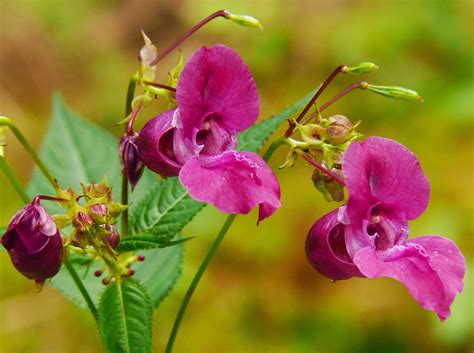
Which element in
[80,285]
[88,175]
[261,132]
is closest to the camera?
[80,285]

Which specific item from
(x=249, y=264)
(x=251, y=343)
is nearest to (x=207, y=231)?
(x=249, y=264)

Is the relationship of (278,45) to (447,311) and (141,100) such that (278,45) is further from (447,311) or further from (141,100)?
(447,311)

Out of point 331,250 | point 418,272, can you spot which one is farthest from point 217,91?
point 418,272

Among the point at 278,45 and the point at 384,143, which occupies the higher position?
the point at 384,143

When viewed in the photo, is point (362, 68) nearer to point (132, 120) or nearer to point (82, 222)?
point (132, 120)

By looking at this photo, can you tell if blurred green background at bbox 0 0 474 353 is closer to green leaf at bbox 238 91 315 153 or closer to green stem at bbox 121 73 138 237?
green leaf at bbox 238 91 315 153

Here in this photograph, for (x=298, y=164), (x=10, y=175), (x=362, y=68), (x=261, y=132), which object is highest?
(x=10, y=175)

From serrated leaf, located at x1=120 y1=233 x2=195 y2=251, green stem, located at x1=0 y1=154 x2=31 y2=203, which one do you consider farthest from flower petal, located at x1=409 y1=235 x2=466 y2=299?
green stem, located at x1=0 y1=154 x2=31 y2=203

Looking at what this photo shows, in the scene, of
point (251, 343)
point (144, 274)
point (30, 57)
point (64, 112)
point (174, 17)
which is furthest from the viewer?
point (174, 17)
